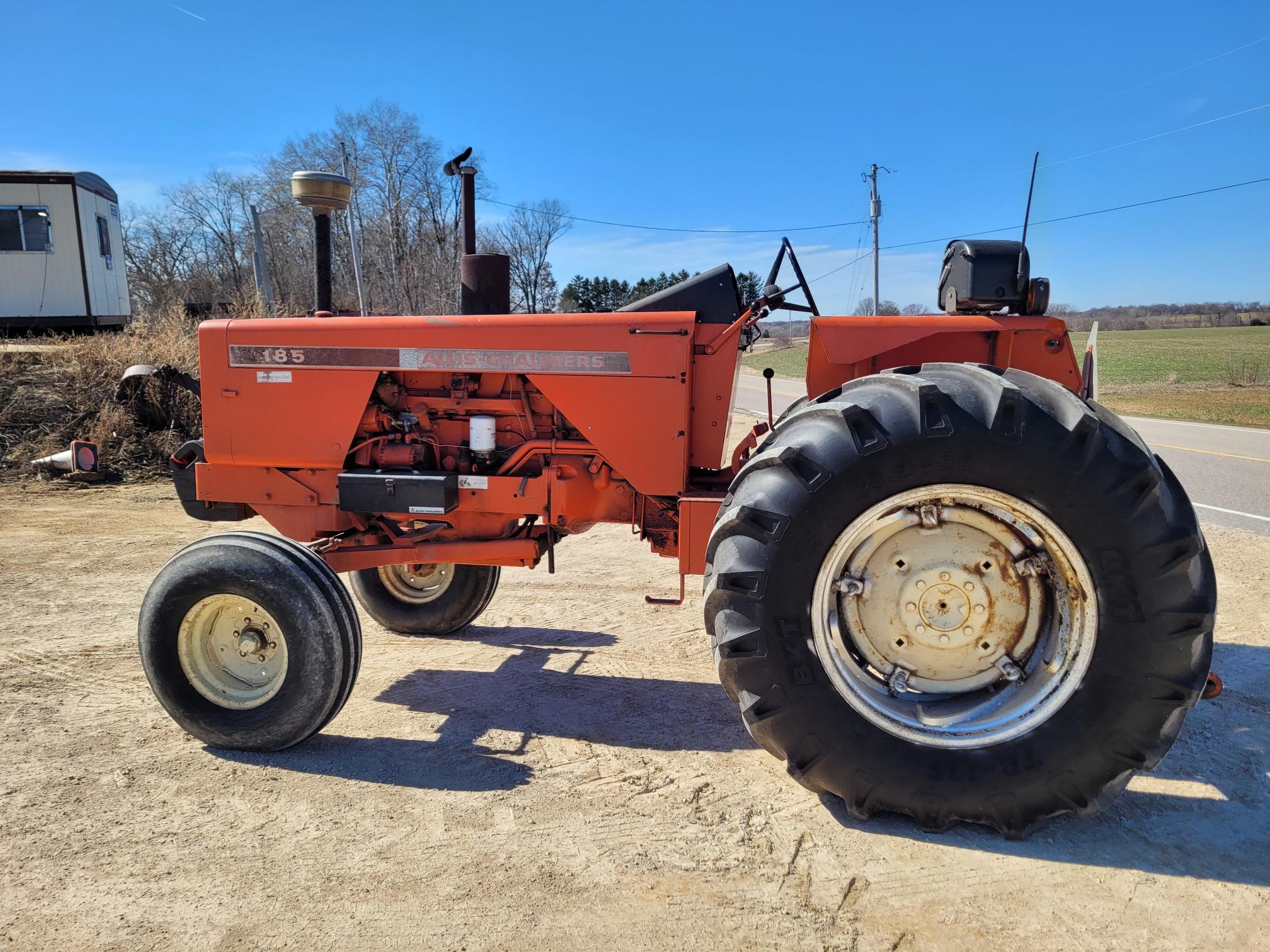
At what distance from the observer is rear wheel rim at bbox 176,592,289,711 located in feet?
11.2

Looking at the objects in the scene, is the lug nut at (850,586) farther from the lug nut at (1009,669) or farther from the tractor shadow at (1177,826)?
the tractor shadow at (1177,826)

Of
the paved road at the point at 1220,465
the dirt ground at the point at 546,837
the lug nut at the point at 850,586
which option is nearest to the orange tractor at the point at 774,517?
the lug nut at the point at 850,586

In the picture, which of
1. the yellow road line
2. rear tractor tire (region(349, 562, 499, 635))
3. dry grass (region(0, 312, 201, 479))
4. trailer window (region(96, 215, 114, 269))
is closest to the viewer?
rear tractor tire (region(349, 562, 499, 635))

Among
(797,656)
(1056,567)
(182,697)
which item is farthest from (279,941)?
(1056,567)

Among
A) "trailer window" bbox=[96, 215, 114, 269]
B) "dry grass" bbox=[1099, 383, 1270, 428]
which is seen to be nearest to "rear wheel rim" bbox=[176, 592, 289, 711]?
"trailer window" bbox=[96, 215, 114, 269]

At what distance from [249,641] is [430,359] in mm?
1432

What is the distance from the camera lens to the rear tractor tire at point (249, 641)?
3291mm

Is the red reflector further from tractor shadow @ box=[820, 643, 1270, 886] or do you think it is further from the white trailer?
the white trailer

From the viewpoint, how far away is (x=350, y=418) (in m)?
3.80

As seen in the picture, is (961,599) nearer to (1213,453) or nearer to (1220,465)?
(1220,465)

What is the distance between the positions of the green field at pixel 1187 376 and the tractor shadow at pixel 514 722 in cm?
828

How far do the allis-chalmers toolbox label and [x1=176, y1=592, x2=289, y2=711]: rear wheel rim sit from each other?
44.5 inches

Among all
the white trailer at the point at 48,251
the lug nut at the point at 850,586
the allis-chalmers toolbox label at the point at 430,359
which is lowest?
the lug nut at the point at 850,586

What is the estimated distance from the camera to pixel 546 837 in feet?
9.01
